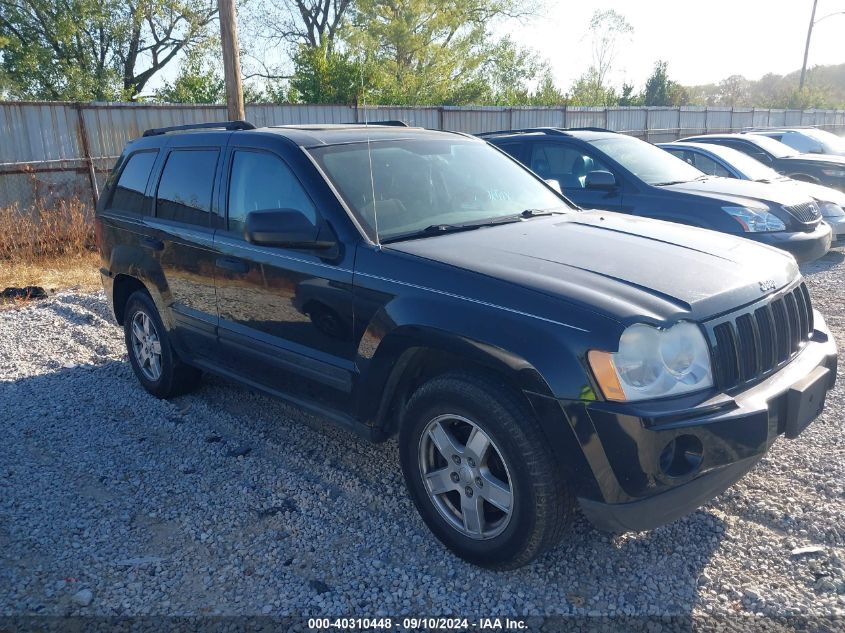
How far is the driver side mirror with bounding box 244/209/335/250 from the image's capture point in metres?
3.37

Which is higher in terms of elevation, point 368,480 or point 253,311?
point 253,311

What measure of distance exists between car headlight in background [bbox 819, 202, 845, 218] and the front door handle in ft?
27.5

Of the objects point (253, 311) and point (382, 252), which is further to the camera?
point (253, 311)


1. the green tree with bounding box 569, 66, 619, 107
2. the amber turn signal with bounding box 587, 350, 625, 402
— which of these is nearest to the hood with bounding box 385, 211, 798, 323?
the amber turn signal with bounding box 587, 350, 625, 402

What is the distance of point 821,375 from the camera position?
3.07 meters

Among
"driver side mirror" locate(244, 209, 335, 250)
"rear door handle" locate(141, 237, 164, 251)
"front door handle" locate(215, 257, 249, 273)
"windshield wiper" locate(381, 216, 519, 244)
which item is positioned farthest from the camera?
"rear door handle" locate(141, 237, 164, 251)

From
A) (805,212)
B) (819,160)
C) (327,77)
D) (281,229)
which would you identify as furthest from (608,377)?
(327,77)

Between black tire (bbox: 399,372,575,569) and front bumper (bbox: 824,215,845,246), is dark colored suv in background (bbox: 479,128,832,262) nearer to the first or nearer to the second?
front bumper (bbox: 824,215,845,246)

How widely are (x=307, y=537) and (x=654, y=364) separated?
184 cm

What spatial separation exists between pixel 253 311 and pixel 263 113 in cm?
1041

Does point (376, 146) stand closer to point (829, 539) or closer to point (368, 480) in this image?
point (368, 480)

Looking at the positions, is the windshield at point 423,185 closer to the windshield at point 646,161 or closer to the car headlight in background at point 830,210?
the windshield at point 646,161

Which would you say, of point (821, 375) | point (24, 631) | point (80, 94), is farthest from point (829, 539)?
point (80, 94)

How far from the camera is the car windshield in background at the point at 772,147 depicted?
12.6 metres
